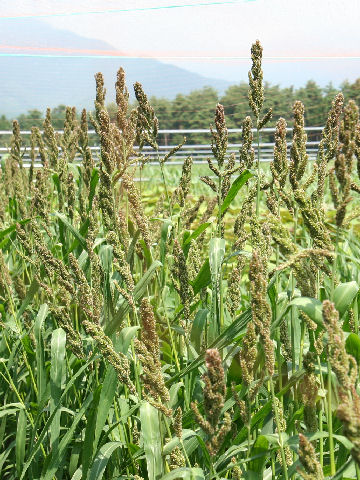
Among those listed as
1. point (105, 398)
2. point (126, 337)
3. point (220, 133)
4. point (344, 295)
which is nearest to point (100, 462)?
point (105, 398)

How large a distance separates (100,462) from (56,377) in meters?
0.22

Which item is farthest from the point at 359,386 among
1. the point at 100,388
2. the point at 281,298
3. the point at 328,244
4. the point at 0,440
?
the point at 0,440

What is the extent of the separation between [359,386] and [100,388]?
1.61 ft

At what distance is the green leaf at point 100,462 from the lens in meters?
1.20

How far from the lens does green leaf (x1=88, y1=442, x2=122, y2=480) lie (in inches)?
47.3

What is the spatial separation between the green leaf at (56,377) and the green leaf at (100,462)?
139mm

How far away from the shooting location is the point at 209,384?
0.70 metres

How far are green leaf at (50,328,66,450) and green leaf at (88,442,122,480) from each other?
5.5 inches

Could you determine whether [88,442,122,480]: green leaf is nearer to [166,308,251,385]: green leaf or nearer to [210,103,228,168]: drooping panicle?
[166,308,251,385]: green leaf

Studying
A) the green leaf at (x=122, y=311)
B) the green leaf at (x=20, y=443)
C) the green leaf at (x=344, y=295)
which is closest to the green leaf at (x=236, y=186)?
the green leaf at (x=122, y=311)

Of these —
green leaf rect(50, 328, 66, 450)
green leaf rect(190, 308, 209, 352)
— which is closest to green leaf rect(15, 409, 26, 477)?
green leaf rect(50, 328, 66, 450)

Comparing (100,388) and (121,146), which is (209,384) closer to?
(100,388)

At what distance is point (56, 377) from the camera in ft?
4.37

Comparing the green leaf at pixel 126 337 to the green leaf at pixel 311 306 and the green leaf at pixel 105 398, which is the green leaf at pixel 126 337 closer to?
the green leaf at pixel 105 398
